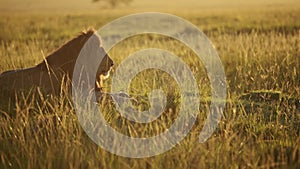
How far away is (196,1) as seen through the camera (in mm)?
88812

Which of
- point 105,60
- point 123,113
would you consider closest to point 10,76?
point 105,60

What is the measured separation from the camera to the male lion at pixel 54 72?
630cm

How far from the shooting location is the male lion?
20.7ft

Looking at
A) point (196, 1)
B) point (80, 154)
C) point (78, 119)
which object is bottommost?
point (80, 154)

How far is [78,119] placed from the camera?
4.61 metres

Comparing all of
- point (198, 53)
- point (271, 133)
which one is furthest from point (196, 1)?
point (271, 133)

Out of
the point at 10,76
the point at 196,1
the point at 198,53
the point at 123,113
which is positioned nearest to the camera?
the point at 123,113

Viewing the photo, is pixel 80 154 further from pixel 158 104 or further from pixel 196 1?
pixel 196 1

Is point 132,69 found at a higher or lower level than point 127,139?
higher

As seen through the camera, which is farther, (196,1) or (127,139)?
(196,1)

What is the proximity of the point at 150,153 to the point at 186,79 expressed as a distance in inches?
114

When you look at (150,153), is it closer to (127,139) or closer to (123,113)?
(127,139)

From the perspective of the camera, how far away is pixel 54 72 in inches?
251

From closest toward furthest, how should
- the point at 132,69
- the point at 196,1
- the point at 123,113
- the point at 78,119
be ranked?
the point at 78,119 → the point at 123,113 → the point at 132,69 → the point at 196,1
